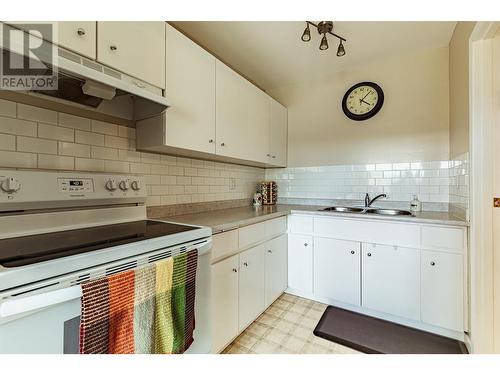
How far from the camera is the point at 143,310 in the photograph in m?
0.88

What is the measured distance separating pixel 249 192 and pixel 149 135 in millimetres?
1446

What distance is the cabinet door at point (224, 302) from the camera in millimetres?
1374

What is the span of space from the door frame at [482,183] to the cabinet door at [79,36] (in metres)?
2.10

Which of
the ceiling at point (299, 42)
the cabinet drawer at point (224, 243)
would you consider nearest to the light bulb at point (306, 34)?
the ceiling at point (299, 42)

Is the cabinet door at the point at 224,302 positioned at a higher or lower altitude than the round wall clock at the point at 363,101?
lower

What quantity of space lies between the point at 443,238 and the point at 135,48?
230 cm

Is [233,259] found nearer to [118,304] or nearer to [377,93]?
[118,304]

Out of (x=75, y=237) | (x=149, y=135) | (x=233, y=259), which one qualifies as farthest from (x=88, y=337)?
(x=149, y=135)

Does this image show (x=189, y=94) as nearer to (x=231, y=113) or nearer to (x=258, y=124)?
(x=231, y=113)

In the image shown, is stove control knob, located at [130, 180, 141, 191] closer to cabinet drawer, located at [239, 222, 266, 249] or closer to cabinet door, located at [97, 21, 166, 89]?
cabinet door, located at [97, 21, 166, 89]

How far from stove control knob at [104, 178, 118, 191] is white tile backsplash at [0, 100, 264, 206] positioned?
114 millimetres

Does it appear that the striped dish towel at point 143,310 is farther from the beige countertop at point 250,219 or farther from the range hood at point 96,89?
the range hood at point 96,89

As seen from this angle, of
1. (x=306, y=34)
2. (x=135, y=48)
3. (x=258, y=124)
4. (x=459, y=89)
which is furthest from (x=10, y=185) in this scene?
(x=459, y=89)

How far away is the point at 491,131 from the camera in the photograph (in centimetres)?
139
